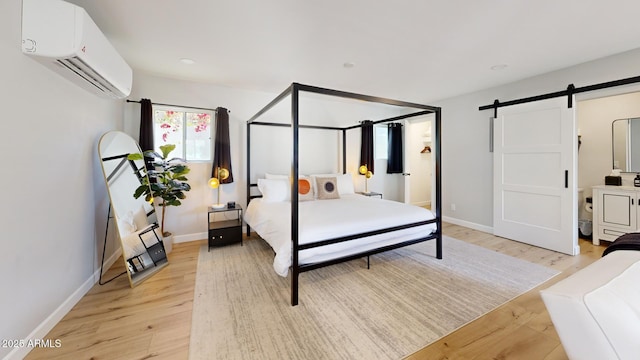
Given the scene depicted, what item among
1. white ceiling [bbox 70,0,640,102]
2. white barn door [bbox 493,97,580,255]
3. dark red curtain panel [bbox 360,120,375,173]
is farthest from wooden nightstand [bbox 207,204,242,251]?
white barn door [bbox 493,97,580,255]

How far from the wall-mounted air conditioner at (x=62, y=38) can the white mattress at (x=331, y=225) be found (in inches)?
79.5

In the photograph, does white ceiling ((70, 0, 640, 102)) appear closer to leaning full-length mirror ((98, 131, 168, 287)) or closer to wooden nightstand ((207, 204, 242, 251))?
leaning full-length mirror ((98, 131, 168, 287))

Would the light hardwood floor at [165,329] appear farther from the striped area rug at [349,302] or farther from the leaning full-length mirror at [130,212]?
the leaning full-length mirror at [130,212]

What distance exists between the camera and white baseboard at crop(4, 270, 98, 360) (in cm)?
150

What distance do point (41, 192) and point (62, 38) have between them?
3.52 feet

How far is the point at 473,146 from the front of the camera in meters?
4.33

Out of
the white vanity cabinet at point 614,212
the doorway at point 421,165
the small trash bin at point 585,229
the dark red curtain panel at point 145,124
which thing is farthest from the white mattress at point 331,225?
the doorway at point 421,165

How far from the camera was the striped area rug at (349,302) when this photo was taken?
5.37 ft

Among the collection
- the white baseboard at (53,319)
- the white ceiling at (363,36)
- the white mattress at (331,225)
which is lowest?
the white baseboard at (53,319)

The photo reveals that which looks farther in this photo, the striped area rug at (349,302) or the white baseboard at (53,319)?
the striped area rug at (349,302)

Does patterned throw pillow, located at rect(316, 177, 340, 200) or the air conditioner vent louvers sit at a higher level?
the air conditioner vent louvers

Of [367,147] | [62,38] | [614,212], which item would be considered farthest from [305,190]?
[614,212]

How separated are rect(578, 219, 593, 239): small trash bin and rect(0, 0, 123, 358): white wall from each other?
20.8 ft

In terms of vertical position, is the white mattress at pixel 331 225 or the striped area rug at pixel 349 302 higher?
the white mattress at pixel 331 225
